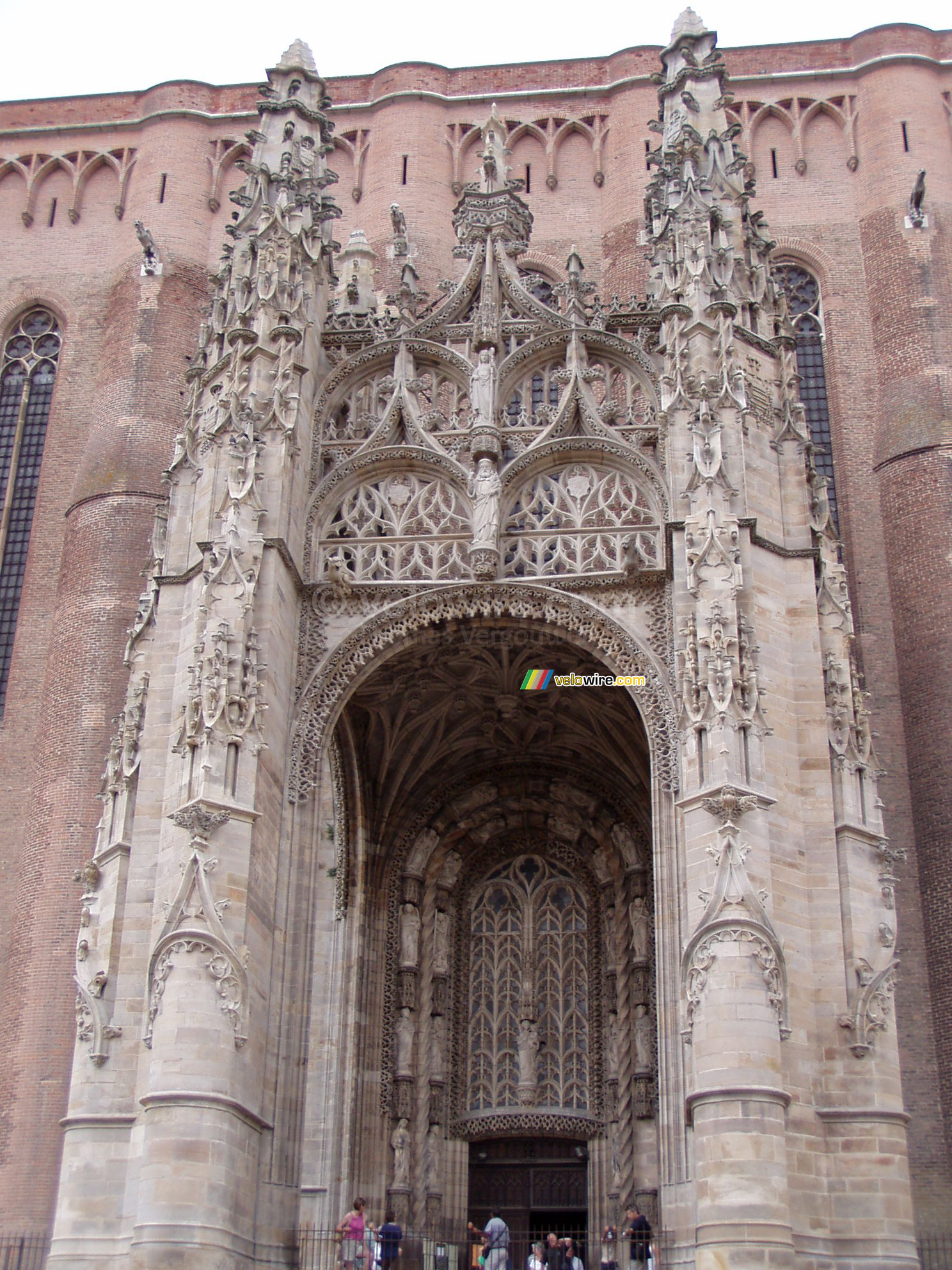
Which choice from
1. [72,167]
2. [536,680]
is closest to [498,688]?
[536,680]

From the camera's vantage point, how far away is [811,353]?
2825cm

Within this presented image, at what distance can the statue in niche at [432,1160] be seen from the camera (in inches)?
852

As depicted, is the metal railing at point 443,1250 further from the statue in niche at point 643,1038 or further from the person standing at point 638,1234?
the statue in niche at point 643,1038

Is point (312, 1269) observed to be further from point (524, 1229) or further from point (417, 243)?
point (417, 243)

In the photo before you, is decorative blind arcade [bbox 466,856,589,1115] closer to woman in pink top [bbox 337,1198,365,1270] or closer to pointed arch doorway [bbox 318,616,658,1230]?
pointed arch doorway [bbox 318,616,658,1230]

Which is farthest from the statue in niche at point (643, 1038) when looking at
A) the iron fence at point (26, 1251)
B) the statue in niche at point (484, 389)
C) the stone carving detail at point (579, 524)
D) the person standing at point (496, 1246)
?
the statue in niche at point (484, 389)

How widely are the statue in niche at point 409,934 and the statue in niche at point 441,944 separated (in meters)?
0.31

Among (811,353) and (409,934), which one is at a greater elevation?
A: (811,353)

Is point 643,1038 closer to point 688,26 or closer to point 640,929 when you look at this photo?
point 640,929

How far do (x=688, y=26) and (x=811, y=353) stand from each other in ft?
22.3

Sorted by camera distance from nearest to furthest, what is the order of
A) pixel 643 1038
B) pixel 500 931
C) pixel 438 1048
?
1. pixel 643 1038
2. pixel 438 1048
3. pixel 500 931

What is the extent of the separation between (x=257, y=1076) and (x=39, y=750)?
10.0 metres

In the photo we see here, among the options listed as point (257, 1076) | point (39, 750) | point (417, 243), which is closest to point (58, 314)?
point (417, 243)

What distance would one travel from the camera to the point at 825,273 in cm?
2852
